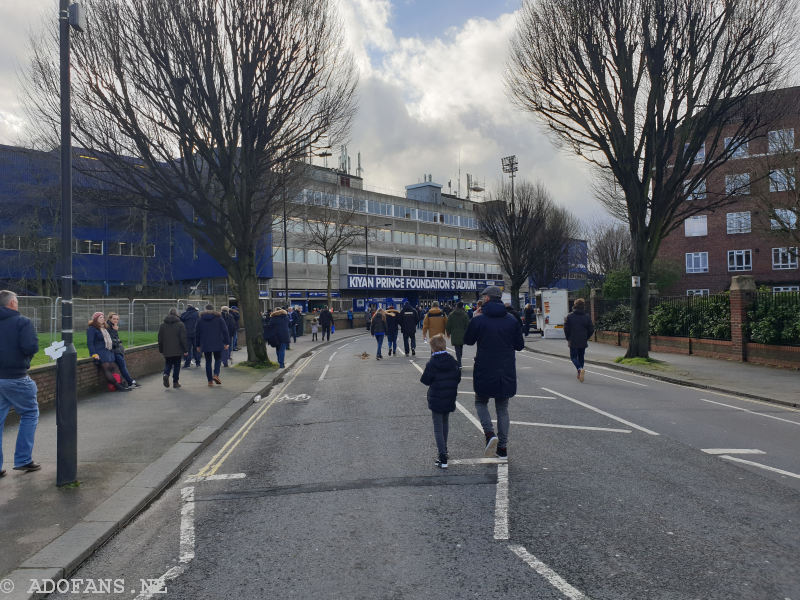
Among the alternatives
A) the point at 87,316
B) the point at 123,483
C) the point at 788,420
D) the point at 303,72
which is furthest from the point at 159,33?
the point at 788,420

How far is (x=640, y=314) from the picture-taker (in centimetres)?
1914

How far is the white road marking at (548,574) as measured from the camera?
366 cm

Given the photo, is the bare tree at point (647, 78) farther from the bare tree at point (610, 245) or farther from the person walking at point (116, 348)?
the bare tree at point (610, 245)

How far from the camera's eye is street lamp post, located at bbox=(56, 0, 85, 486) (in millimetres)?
6133

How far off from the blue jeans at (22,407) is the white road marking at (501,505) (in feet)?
15.9

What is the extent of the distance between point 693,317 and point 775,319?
14.5ft

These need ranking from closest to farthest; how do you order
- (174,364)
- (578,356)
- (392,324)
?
(174,364)
(578,356)
(392,324)

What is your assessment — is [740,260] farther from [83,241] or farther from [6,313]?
[83,241]

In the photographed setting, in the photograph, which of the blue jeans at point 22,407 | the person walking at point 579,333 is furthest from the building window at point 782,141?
the blue jeans at point 22,407

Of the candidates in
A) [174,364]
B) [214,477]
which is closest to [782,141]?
[174,364]

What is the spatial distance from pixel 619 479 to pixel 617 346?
21.6 metres

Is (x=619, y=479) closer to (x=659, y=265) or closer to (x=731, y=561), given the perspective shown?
(x=731, y=561)

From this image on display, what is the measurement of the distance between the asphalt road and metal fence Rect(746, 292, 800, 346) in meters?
8.85

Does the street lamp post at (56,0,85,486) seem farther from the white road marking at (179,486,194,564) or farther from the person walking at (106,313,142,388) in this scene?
the person walking at (106,313,142,388)
